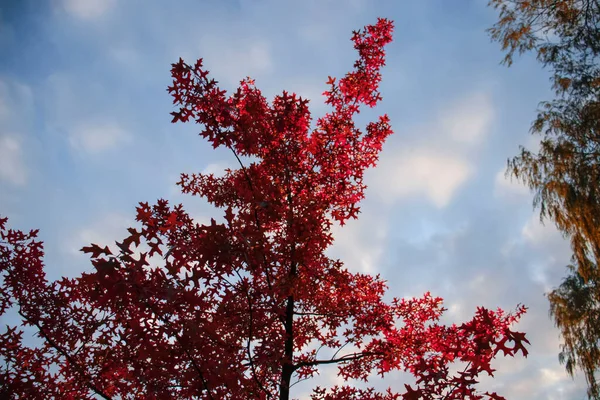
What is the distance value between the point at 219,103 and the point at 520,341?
2939mm

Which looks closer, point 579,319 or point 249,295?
point 249,295

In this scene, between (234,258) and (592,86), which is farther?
(592,86)

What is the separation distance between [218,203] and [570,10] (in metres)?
10.7

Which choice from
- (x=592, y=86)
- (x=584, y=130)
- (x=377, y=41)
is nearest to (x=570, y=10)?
(x=592, y=86)

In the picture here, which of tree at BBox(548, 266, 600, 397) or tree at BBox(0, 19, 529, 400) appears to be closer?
tree at BBox(0, 19, 529, 400)

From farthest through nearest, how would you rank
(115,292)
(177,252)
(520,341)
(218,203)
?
(218,203)
(177,252)
(520,341)
(115,292)

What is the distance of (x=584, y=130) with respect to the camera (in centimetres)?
1075

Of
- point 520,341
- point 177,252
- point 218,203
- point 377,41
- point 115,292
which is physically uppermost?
point 377,41

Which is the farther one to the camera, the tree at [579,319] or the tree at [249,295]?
the tree at [579,319]

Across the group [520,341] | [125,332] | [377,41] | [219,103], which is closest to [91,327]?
[125,332]

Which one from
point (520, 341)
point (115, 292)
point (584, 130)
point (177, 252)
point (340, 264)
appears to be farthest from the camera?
A: point (584, 130)

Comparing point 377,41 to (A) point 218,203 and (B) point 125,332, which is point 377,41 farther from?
(B) point 125,332

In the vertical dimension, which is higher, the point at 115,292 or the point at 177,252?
the point at 177,252

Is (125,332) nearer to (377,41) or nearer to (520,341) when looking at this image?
(520,341)
